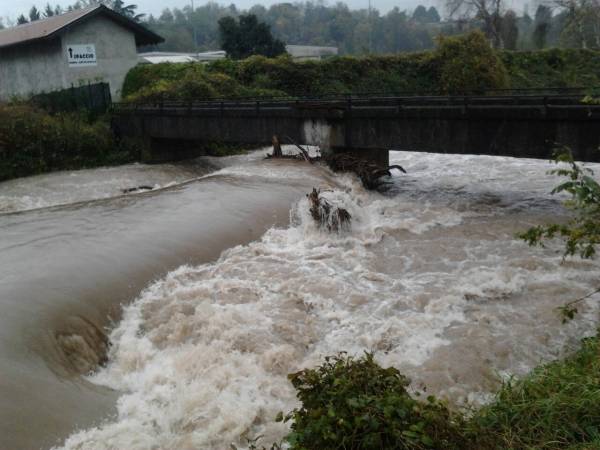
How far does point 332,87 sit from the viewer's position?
40.0m

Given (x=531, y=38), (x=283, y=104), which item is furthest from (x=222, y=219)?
(x=531, y=38)

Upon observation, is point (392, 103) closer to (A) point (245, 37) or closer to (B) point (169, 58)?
(A) point (245, 37)

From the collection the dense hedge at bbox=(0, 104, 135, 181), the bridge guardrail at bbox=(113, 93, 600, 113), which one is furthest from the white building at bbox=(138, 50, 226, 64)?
the bridge guardrail at bbox=(113, 93, 600, 113)

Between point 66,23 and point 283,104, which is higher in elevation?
point 66,23

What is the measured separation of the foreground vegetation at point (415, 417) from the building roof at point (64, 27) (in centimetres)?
2829

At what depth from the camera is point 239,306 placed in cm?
973

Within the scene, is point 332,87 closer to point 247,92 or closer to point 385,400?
point 247,92

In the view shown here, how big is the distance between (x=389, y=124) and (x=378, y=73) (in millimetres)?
25631

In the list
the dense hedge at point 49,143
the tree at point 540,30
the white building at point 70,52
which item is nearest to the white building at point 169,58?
the white building at point 70,52

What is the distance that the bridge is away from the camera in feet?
50.5

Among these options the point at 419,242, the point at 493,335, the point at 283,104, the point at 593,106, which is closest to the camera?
the point at 493,335

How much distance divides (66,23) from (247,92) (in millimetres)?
10679

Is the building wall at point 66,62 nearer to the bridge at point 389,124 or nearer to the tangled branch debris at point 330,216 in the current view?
the bridge at point 389,124

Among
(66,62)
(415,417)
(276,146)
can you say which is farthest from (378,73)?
(415,417)
